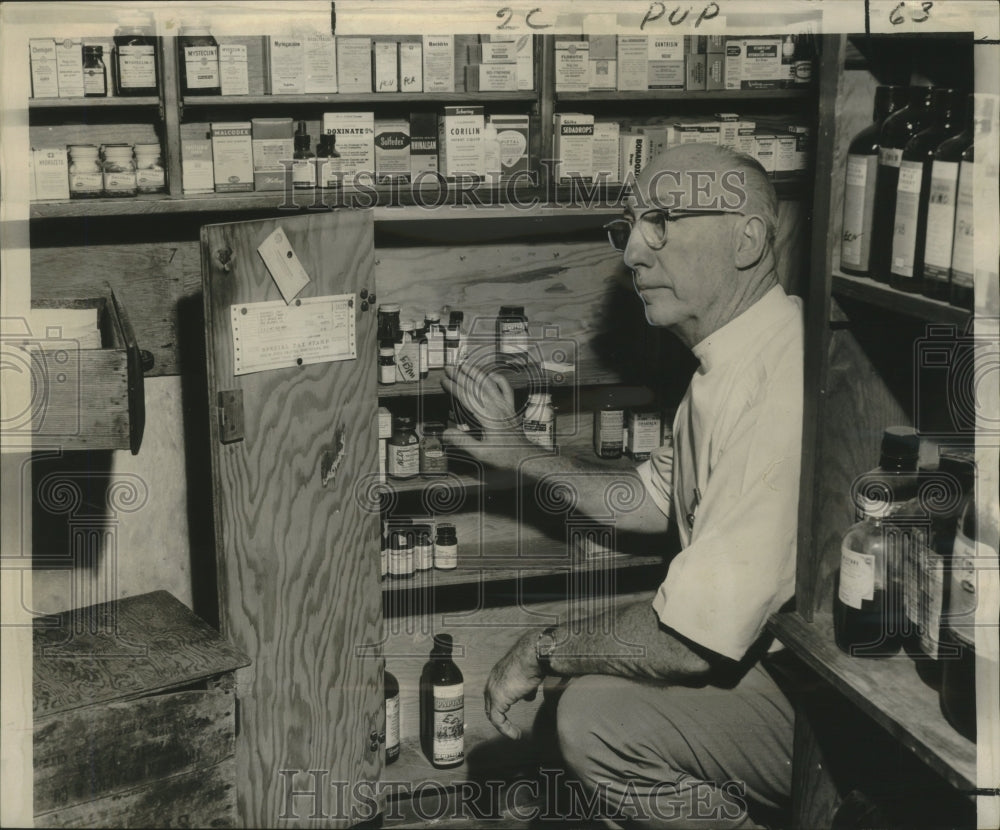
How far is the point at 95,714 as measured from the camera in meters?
2.15

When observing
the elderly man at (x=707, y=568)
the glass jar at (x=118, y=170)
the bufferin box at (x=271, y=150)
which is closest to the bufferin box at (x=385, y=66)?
the bufferin box at (x=271, y=150)

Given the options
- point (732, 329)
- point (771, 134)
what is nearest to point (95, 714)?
point (732, 329)

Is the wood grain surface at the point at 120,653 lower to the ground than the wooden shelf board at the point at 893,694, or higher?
lower

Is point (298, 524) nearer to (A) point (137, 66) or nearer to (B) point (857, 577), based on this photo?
(A) point (137, 66)

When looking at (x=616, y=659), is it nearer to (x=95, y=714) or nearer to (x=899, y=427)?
(x=899, y=427)

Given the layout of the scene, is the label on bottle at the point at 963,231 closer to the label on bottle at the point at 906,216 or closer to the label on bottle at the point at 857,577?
the label on bottle at the point at 906,216

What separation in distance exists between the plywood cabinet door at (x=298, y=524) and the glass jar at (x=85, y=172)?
0.55 metres

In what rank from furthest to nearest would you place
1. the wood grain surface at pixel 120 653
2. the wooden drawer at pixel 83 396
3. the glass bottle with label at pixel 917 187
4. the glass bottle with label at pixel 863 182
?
the wood grain surface at pixel 120 653, the wooden drawer at pixel 83 396, the glass bottle with label at pixel 863 182, the glass bottle with label at pixel 917 187

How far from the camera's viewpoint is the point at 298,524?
8.80 feet

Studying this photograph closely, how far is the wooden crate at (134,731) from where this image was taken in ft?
6.93

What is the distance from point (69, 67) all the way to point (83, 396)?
106cm

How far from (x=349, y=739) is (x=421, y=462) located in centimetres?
82

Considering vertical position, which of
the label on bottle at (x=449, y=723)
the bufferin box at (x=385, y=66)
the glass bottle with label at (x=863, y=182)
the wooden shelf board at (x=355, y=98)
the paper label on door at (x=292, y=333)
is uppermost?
the bufferin box at (x=385, y=66)

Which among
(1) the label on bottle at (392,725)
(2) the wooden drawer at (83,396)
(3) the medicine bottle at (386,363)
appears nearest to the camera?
(2) the wooden drawer at (83,396)
